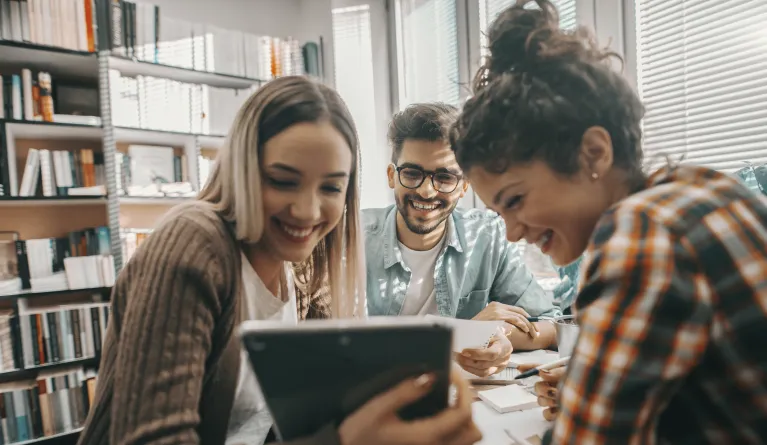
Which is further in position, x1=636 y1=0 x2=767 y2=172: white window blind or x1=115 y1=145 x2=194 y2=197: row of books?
x1=115 y1=145 x2=194 y2=197: row of books

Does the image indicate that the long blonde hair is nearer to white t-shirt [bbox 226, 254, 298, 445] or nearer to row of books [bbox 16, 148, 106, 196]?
white t-shirt [bbox 226, 254, 298, 445]

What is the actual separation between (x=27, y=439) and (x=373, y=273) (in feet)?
6.22

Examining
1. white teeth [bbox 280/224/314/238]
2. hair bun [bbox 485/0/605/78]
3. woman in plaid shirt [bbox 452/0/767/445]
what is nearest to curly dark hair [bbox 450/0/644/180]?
hair bun [bbox 485/0/605/78]

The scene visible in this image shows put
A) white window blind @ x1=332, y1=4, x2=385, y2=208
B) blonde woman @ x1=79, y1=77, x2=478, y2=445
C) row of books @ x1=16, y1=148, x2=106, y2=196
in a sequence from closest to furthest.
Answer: blonde woman @ x1=79, y1=77, x2=478, y2=445
row of books @ x1=16, y1=148, x2=106, y2=196
white window blind @ x1=332, y1=4, x2=385, y2=208

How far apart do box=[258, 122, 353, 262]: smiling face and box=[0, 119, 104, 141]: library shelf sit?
1934mm

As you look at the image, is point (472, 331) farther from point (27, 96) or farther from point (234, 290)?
point (27, 96)

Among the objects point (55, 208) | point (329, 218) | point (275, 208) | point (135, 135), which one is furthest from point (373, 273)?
point (55, 208)

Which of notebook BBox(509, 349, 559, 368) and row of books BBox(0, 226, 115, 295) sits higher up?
row of books BBox(0, 226, 115, 295)

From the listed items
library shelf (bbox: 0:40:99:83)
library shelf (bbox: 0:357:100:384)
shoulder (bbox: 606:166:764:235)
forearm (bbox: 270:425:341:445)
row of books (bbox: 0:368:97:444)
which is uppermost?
library shelf (bbox: 0:40:99:83)

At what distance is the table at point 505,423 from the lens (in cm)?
77

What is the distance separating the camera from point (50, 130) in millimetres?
2398

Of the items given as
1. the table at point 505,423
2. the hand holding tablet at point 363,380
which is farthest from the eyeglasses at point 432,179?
the hand holding tablet at point 363,380

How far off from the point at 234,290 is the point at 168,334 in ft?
0.47

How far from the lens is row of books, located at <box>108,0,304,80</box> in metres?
2.54
